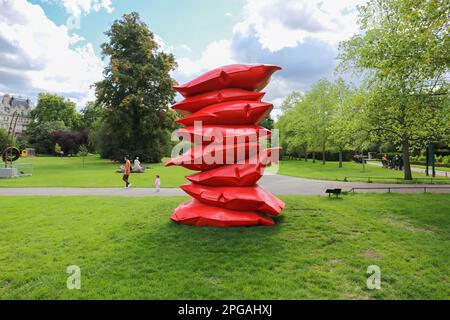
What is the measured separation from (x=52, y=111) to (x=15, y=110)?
33.6 meters

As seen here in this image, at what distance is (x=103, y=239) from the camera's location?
→ 8.73 meters

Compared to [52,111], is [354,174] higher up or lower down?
lower down

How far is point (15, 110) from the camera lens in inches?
4606

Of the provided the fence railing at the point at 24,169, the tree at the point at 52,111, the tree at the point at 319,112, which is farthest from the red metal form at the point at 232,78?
the tree at the point at 52,111

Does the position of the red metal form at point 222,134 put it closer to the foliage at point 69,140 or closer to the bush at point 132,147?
the bush at point 132,147

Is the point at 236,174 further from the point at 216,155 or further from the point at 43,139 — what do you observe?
the point at 43,139

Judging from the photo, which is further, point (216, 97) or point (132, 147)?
point (132, 147)

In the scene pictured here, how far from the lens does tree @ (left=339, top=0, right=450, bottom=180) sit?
488 inches

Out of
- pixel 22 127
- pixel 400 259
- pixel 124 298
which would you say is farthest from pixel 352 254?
pixel 22 127

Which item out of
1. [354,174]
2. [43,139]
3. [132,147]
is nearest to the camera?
[354,174]

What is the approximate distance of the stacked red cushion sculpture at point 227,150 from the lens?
9.17 metres

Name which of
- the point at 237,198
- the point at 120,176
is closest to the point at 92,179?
the point at 120,176

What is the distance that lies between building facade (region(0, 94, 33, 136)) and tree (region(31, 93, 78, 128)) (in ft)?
64.6

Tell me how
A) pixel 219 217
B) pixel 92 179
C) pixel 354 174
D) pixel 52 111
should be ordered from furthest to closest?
pixel 52 111
pixel 354 174
pixel 92 179
pixel 219 217
